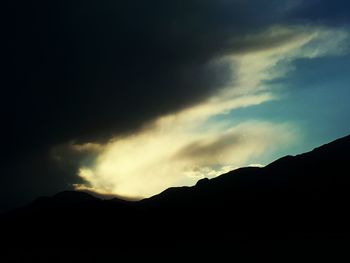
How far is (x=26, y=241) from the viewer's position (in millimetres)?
192250

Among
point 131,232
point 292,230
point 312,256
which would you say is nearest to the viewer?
point 312,256

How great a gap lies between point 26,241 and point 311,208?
125 meters

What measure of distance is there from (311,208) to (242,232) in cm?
3363

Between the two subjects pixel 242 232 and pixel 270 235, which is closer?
pixel 270 235

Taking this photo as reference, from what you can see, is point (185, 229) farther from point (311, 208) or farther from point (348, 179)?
point (348, 179)

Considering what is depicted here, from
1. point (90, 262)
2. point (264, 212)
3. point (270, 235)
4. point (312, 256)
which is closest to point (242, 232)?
point (270, 235)


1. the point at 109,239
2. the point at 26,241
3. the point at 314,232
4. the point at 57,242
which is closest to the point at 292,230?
the point at 314,232

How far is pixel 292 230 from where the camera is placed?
15600 cm

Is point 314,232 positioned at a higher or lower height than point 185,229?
lower

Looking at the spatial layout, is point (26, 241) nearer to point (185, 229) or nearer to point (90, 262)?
point (185, 229)

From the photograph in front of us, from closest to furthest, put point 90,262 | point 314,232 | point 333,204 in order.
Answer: point 90,262, point 314,232, point 333,204

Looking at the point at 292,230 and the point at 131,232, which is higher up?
the point at 131,232

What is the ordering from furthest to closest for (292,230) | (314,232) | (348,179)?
(348,179), (292,230), (314,232)

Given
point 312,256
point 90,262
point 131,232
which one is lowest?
point 312,256
